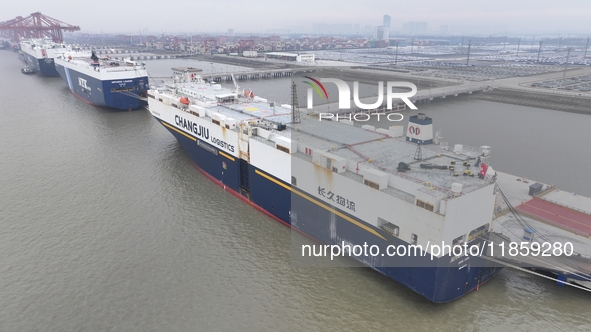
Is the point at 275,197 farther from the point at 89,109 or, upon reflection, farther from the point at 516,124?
the point at 89,109

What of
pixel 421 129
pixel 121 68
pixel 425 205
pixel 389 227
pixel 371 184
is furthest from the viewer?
pixel 121 68

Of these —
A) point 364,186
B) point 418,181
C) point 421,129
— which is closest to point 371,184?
point 364,186

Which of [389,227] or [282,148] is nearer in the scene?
[389,227]

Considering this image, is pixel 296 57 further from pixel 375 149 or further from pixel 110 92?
pixel 375 149

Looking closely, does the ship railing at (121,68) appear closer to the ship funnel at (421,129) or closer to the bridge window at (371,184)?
the ship funnel at (421,129)

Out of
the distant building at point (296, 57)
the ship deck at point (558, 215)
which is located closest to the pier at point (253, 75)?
the distant building at point (296, 57)

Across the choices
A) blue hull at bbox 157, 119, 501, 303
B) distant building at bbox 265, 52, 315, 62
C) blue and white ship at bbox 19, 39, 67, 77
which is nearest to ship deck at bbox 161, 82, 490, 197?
blue hull at bbox 157, 119, 501, 303

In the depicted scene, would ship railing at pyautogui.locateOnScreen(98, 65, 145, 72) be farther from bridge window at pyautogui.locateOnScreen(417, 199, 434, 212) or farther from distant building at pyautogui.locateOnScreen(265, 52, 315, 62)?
distant building at pyautogui.locateOnScreen(265, 52, 315, 62)

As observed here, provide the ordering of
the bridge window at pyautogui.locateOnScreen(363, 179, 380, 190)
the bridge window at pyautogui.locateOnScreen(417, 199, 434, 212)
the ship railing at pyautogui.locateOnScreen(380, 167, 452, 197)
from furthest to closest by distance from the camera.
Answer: the bridge window at pyautogui.locateOnScreen(363, 179, 380, 190)
the ship railing at pyautogui.locateOnScreen(380, 167, 452, 197)
the bridge window at pyautogui.locateOnScreen(417, 199, 434, 212)
